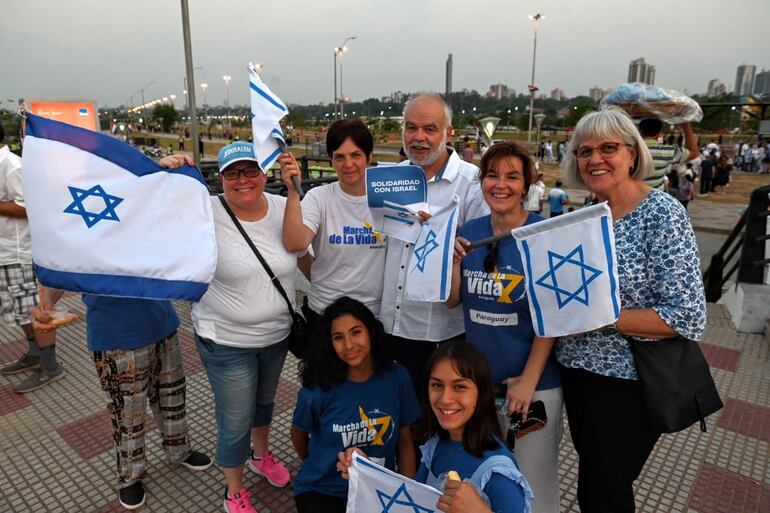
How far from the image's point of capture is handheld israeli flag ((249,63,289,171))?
2.44 metres

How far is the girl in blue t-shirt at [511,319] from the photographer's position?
214 centimetres

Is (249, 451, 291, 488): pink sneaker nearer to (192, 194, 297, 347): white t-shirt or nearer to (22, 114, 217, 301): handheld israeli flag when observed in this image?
(192, 194, 297, 347): white t-shirt

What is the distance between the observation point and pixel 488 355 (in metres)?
2.23

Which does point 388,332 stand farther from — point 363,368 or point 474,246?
point 474,246

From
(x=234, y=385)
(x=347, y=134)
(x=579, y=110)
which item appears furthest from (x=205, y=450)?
(x=579, y=110)

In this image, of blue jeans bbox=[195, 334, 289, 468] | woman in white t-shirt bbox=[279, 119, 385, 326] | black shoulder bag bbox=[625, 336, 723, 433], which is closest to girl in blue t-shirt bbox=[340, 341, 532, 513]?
black shoulder bag bbox=[625, 336, 723, 433]

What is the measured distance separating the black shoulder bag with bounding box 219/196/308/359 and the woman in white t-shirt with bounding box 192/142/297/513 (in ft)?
0.06

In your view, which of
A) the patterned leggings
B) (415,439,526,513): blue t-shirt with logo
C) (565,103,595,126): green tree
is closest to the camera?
(415,439,526,513): blue t-shirt with logo

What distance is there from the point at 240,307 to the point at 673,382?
1978mm

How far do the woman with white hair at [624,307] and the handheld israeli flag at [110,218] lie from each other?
69.5 inches

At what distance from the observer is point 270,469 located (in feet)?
10.5

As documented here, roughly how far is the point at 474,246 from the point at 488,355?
0.49 metres

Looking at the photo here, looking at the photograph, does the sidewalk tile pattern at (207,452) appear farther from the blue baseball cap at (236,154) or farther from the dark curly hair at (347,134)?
the dark curly hair at (347,134)

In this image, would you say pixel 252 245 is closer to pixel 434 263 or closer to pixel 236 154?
pixel 236 154
